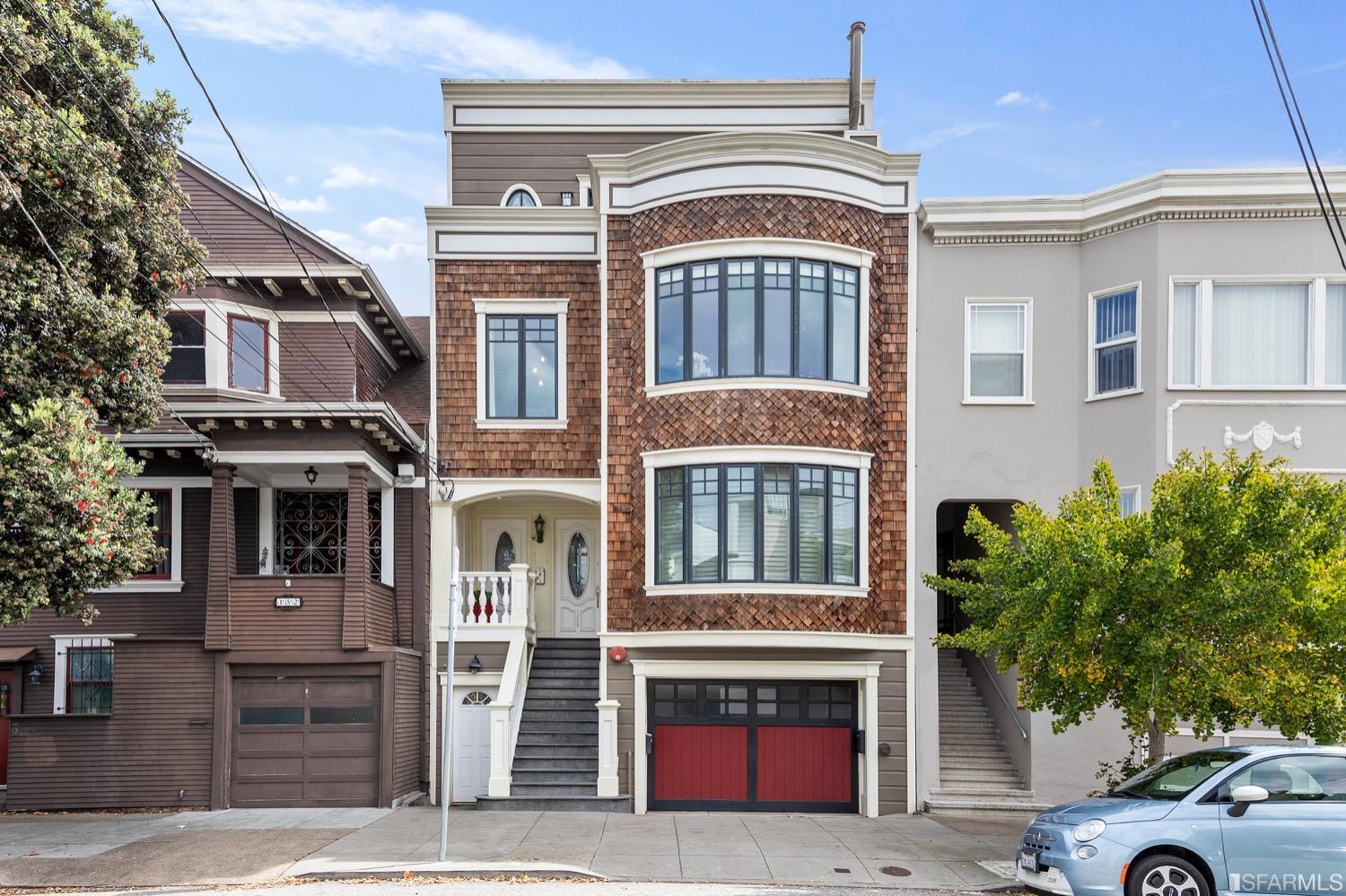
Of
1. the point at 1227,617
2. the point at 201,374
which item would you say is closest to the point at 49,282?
the point at 201,374

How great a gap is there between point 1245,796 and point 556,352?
11.9m

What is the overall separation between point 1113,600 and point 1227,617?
3.37 ft

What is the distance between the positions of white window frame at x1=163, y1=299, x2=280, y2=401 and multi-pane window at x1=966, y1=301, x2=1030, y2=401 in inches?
425

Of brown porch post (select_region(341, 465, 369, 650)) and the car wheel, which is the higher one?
brown porch post (select_region(341, 465, 369, 650))

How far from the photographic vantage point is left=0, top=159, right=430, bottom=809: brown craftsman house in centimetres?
1703

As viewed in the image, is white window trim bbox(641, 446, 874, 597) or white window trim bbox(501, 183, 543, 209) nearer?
white window trim bbox(641, 446, 874, 597)

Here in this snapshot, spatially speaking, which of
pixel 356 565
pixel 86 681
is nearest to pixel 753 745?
pixel 356 565

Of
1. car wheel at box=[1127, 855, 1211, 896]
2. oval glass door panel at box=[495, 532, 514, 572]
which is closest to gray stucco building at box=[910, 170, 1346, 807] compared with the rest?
car wheel at box=[1127, 855, 1211, 896]

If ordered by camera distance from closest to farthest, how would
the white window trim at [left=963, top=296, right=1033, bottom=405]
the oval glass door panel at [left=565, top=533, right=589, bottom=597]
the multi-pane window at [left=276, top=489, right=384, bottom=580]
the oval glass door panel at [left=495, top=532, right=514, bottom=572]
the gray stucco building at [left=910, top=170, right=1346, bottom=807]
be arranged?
1. the gray stucco building at [left=910, top=170, right=1346, bottom=807]
2. the white window trim at [left=963, top=296, right=1033, bottom=405]
3. the multi-pane window at [left=276, top=489, right=384, bottom=580]
4. the oval glass door panel at [left=565, top=533, right=589, bottom=597]
5. the oval glass door panel at [left=495, top=532, right=514, bottom=572]

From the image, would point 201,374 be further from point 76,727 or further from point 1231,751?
point 1231,751

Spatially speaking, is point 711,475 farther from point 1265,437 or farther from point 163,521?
point 163,521

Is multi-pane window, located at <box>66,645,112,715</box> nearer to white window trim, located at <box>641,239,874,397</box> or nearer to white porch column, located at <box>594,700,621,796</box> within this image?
white porch column, located at <box>594,700,621,796</box>

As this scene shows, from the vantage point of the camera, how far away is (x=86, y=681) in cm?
1897

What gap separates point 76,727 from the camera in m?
17.0
